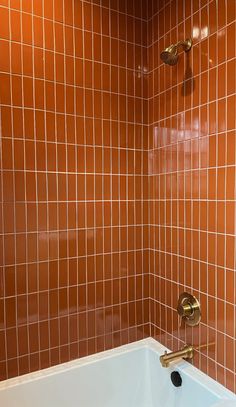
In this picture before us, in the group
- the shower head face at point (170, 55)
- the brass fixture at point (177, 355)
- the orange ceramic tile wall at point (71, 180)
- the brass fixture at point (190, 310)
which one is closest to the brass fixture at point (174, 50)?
the shower head face at point (170, 55)

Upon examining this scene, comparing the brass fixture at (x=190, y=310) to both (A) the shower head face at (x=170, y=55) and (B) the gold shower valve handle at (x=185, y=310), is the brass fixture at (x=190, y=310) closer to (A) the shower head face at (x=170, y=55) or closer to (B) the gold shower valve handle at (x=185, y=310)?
(B) the gold shower valve handle at (x=185, y=310)

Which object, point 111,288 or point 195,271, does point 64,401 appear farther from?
point 195,271

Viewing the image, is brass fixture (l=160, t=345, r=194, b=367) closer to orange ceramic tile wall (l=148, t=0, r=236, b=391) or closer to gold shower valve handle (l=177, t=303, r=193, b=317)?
orange ceramic tile wall (l=148, t=0, r=236, b=391)

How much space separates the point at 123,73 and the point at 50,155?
63cm

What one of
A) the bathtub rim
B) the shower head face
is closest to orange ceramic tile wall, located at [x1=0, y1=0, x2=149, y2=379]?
the bathtub rim

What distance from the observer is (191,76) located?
140 centimetres

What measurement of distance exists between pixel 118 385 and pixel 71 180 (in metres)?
1.12

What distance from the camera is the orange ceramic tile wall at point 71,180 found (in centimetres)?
136

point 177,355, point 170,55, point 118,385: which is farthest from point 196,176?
point 118,385

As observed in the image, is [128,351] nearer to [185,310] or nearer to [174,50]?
[185,310]

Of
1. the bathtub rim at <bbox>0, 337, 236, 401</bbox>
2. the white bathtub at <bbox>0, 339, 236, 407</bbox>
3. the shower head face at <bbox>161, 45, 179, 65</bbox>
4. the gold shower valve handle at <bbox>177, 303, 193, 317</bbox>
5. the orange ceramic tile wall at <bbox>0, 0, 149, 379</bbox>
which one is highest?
the shower head face at <bbox>161, 45, 179, 65</bbox>

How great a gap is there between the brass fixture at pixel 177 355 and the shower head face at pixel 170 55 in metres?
1.40

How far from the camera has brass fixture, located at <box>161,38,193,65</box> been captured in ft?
4.54

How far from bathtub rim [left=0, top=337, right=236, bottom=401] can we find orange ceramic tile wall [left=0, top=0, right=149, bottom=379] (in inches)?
1.4
